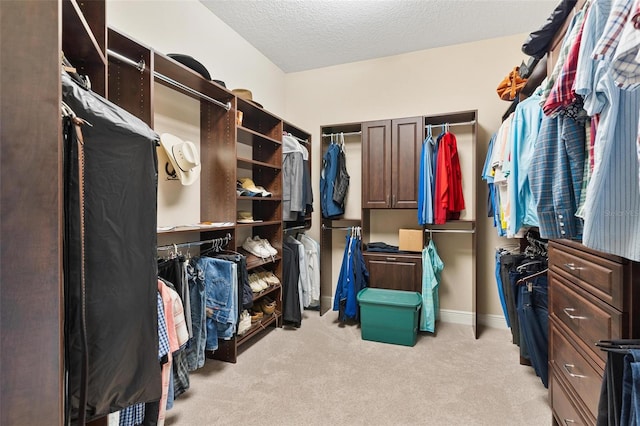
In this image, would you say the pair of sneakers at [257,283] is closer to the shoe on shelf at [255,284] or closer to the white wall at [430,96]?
the shoe on shelf at [255,284]

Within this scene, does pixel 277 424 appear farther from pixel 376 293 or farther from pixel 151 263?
pixel 376 293

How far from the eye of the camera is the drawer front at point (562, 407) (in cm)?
118

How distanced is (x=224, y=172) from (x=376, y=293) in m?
1.72

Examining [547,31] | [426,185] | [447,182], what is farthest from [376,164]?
[547,31]

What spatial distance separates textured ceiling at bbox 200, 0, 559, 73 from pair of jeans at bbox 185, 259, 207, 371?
2.19 metres

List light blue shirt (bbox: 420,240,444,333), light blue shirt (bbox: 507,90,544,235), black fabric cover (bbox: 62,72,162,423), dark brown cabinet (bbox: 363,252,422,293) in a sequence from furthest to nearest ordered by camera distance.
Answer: dark brown cabinet (bbox: 363,252,422,293), light blue shirt (bbox: 420,240,444,333), light blue shirt (bbox: 507,90,544,235), black fabric cover (bbox: 62,72,162,423)

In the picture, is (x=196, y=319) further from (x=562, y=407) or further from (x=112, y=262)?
(x=562, y=407)

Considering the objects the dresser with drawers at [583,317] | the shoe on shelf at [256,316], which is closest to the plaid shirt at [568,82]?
the dresser with drawers at [583,317]

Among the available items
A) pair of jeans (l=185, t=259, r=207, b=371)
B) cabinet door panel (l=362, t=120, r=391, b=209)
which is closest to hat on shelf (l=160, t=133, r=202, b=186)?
pair of jeans (l=185, t=259, r=207, b=371)

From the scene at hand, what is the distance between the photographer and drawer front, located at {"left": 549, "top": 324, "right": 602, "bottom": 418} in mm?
1052

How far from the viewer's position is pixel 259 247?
104 inches

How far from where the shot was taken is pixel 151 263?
36.8 inches

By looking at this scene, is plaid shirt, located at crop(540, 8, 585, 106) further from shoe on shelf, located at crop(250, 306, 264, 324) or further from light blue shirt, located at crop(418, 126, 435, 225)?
shoe on shelf, located at crop(250, 306, 264, 324)

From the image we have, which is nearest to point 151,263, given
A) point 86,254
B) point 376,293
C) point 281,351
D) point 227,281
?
point 86,254
